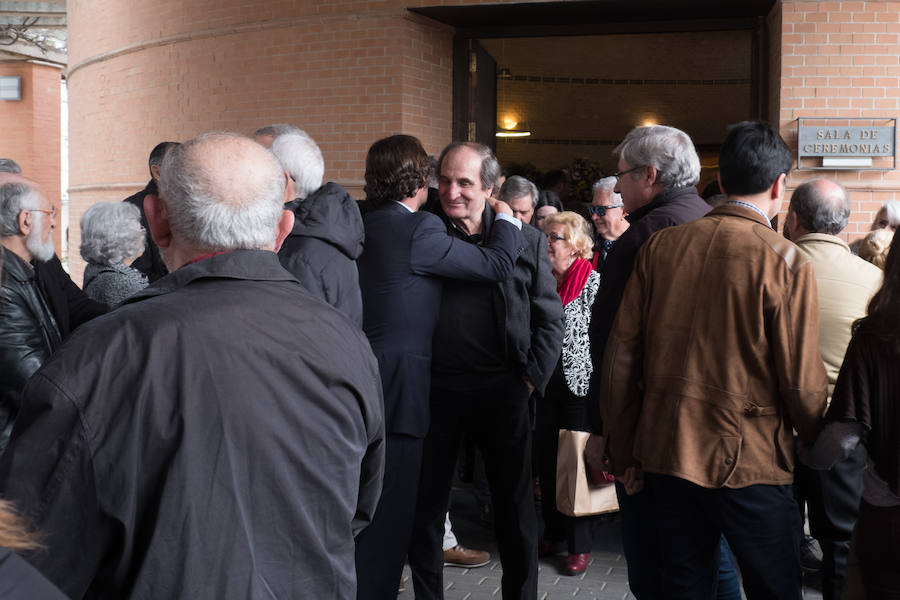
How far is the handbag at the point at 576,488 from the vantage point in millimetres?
5023

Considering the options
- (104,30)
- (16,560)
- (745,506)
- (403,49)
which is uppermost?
(104,30)

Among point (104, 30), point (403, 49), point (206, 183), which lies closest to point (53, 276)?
point (206, 183)

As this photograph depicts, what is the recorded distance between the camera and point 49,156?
21.8 m

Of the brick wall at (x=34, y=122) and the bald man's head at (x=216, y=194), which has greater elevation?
the brick wall at (x=34, y=122)

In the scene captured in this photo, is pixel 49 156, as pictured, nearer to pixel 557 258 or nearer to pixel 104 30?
pixel 104 30

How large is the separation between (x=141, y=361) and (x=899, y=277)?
2080 millimetres

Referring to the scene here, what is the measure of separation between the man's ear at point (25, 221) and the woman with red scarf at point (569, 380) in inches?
103

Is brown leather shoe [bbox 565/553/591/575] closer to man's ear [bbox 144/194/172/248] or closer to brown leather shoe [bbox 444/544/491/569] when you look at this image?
brown leather shoe [bbox 444/544/491/569]

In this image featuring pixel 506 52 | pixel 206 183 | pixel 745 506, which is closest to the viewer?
pixel 206 183

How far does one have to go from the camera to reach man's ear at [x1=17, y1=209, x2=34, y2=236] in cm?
403

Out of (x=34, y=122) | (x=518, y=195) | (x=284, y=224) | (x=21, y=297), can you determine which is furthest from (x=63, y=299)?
(x=34, y=122)

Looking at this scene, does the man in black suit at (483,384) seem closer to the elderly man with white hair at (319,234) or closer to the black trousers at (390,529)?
the black trousers at (390,529)

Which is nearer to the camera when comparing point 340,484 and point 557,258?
point 340,484

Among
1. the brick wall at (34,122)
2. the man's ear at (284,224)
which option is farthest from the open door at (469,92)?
the brick wall at (34,122)
